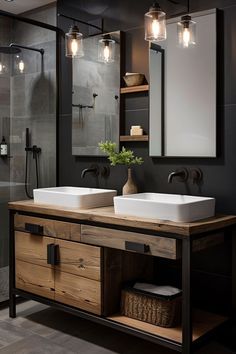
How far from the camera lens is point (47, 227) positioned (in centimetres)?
306

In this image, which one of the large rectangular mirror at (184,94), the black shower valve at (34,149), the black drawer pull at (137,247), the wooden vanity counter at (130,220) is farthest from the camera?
the black shower valve at (34,149)

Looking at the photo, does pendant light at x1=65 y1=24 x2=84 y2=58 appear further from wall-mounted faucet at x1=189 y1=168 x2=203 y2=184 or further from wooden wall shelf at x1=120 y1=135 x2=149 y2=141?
wall-mounted faucet at x1=189 y1=168 x2=203 y2=184

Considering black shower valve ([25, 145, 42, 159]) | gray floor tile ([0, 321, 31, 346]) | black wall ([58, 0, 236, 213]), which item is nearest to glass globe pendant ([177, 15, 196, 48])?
black wall ([58, 0, 236, 213])

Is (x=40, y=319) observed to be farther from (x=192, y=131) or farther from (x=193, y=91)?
(x=193, y=91)

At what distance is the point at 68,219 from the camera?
9.57 ft

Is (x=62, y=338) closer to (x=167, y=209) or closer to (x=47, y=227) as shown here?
(x=47, y=227)

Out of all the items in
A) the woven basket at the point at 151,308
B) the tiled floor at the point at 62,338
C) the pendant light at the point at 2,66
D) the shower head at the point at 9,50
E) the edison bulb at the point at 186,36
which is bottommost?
the tiled floor at the point at 62,338

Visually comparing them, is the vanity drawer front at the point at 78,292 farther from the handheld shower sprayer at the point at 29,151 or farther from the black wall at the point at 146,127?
the handheld shower sprayer at the point at 29,151

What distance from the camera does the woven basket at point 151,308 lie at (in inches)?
102

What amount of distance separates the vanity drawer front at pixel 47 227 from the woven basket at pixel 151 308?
526mm

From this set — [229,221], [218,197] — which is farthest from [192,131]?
[229,221]

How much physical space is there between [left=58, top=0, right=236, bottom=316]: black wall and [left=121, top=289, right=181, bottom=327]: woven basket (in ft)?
1.32

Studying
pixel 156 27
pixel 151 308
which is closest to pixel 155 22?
pixel 156 27

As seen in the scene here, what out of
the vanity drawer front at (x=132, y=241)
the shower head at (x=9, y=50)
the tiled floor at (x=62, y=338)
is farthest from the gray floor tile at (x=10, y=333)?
the shower head at (x=9, y=50)
